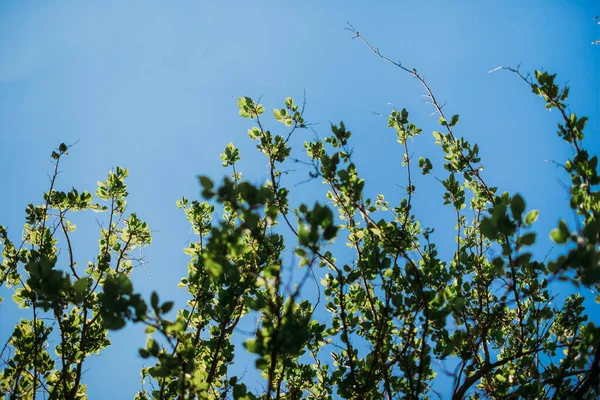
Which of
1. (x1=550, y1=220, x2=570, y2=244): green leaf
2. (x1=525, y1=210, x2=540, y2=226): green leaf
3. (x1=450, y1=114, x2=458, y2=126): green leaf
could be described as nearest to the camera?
(x1=550, y1=220, x2=570, y2=244): green leaf

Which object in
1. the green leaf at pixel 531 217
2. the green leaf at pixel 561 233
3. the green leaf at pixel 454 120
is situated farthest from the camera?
the green leaf at pixel 454 120

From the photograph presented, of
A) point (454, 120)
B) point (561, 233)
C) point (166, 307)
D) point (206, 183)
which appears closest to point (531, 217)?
point (561, 233)

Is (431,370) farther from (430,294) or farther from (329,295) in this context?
(430,294)

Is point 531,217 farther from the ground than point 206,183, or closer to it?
closer to it

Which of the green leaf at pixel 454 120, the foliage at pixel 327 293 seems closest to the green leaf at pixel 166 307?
the foliage at pixel 327 293

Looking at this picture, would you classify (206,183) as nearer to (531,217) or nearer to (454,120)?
(531,217)

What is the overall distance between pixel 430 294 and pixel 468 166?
6.43 feet

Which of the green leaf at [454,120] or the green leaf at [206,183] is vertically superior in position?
the green leaf at [454,120]

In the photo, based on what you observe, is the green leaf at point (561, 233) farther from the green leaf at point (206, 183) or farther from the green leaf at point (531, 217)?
the green leaf at point (206, 183)

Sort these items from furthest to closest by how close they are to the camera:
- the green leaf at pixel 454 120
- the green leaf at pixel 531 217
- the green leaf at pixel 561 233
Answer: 1. the green leaf at pixel 454 120
2. the green leaf at pixel 531 217
3. the green leaf at pixel 561 233

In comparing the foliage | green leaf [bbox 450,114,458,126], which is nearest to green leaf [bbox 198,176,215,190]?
the foliage

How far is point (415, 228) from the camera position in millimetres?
3875

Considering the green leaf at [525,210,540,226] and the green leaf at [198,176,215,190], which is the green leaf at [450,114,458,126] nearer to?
the green leaf at [525,210,540,226]

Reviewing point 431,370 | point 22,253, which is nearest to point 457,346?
point 431,370
